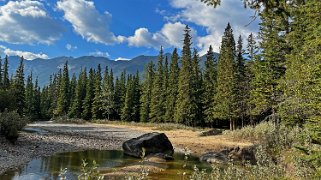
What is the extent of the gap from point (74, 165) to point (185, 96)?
4158 centimetres

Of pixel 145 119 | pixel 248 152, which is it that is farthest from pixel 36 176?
pixel 145 119

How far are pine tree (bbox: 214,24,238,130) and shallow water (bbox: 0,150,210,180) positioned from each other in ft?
87.1

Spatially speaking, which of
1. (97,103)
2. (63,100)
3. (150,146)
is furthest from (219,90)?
(63,100)

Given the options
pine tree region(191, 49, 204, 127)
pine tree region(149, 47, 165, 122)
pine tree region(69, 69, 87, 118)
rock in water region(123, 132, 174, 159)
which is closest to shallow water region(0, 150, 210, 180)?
rock in water region(123, 132, 174, 159)

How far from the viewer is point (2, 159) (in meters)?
19.8

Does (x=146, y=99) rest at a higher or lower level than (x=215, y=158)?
higher

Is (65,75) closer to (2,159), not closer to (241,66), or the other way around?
(241,66)

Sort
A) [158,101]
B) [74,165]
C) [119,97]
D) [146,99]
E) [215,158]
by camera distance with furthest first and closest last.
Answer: [119,97] → [146,99] → [158,101] → [215,158] → [74,165]

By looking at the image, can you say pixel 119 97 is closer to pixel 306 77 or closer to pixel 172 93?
pixel 172 93

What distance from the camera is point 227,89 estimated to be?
54.0 m

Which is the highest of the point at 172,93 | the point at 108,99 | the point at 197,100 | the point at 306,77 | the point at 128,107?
the point at 172,93

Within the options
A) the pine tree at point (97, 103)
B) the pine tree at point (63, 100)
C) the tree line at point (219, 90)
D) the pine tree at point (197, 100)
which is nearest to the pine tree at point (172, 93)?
the tree line at point (219, 90)

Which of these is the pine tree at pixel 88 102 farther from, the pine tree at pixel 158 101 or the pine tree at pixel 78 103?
the pine tree at pixel 158 101

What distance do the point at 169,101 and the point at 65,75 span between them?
4069 cm
